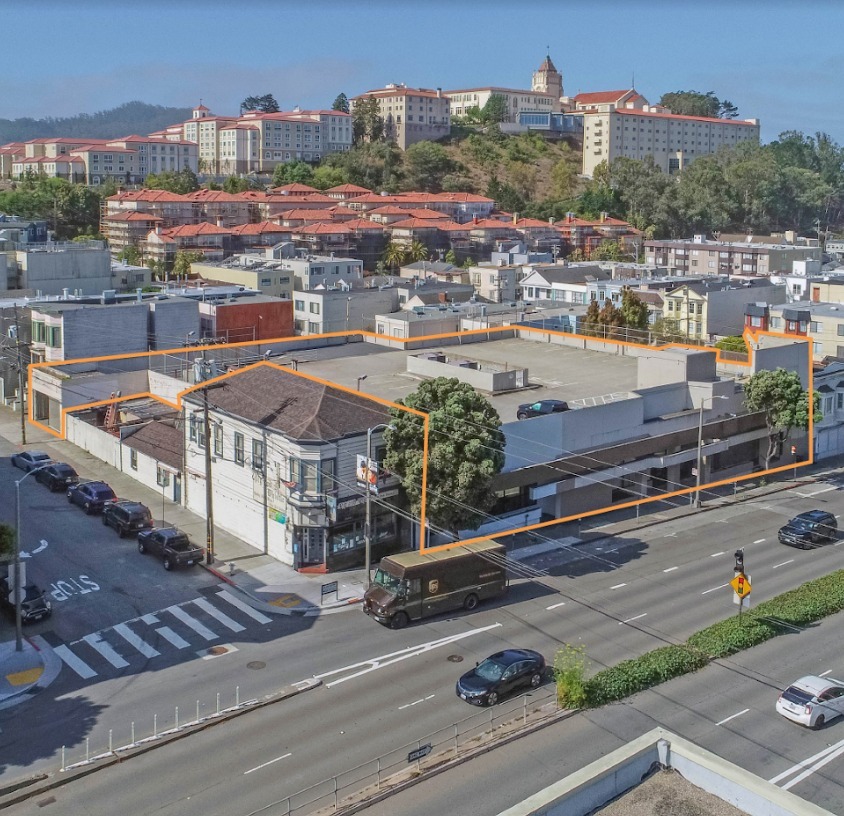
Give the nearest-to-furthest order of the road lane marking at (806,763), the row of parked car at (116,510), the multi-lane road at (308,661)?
the road lane marking at (806,763), the multi-lane road at (308,661), the row of parked car at (116,510)

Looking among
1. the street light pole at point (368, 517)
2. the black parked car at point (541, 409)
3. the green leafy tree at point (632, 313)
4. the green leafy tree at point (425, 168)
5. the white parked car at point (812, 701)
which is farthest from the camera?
the green leafy tree at point (425, 168)

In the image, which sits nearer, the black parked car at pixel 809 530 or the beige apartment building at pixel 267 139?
the black parked car at pixel 809 530

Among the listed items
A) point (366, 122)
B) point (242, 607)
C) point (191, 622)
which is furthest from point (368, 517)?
point (366, 122)

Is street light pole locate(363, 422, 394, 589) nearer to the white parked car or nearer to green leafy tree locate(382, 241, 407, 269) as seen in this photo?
the white parked car

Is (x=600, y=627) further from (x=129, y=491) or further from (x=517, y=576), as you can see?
(x=129, y=491)

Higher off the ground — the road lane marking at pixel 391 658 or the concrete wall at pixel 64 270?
the concrete wall at pixel 64 270

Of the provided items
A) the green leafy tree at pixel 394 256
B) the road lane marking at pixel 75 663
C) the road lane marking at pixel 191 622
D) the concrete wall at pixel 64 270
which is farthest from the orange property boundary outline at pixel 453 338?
the green leafy tree at pixel 394 256

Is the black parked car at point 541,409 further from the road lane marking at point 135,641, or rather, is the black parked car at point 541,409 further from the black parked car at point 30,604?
the black parked car at point 30,604

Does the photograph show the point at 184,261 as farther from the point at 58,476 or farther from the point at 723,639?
the point at 723,639
